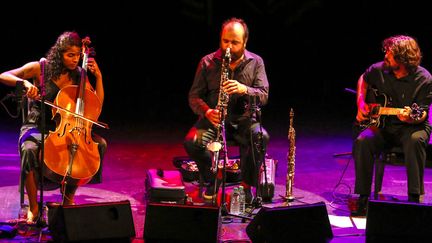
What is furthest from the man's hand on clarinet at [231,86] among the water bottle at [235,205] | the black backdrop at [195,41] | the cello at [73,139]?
the black backdrop at [195,41]

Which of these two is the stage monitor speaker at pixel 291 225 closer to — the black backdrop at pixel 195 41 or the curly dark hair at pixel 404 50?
the curly dark hair at pixel 404 50

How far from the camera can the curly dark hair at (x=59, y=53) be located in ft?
16.7

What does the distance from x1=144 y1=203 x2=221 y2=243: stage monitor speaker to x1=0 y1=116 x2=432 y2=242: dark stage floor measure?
0.41 meters

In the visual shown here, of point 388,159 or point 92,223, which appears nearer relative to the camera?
point 92,223

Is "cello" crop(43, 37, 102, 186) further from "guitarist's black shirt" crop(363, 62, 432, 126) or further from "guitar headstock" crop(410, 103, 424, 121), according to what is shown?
"guitar headstock" crop(410, 103, 424, 121)

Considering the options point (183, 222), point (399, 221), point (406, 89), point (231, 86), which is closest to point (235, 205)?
point (231, 86)

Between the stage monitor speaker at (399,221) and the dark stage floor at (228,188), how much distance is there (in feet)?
1.42

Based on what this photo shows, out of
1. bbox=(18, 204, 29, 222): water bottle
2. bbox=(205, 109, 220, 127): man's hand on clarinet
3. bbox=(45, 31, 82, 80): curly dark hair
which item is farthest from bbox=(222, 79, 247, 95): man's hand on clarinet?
bbox=(18, 204, 29, 222): water bottle

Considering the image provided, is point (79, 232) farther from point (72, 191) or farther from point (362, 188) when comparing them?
point (362, 188)

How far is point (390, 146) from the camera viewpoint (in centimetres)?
573

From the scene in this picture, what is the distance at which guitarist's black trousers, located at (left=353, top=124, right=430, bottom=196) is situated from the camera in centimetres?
549

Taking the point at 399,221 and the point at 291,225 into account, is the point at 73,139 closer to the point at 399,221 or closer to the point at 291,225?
the point at 291,225

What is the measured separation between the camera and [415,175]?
5.48 m

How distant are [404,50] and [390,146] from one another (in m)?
0.79
